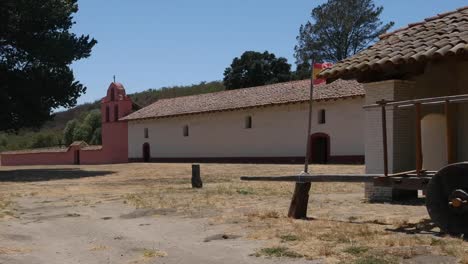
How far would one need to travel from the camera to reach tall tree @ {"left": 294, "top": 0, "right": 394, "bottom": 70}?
63.4m

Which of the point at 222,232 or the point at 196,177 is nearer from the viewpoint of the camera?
the point at 222,232

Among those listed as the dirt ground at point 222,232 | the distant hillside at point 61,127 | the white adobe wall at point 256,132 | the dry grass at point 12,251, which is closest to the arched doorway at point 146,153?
the white adobe wall at point 256,132

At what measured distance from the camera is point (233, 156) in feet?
139

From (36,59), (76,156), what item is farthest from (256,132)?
(76,156)

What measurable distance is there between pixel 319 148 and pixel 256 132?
5.16 m

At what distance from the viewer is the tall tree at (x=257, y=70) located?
62938 millimetres

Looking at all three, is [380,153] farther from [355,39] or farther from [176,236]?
[355,39]

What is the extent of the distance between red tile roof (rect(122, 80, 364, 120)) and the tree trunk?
24.4m

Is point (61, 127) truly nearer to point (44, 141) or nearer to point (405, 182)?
point (44, 141)

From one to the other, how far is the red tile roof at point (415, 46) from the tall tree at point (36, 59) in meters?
22.9

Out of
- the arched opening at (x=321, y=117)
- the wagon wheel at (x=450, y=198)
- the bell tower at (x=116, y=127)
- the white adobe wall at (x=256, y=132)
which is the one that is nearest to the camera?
the wagon wheel at (x=450, y=198)

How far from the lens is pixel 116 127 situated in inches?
2080

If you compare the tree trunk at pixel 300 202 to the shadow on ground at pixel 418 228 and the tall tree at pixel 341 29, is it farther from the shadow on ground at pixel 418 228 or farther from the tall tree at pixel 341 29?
the tall tree at pixel 341 29

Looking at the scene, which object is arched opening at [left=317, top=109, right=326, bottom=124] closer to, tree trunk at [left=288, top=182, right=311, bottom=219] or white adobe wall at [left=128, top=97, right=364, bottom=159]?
white adobe wall at [left=128, top=97, right=364, bottom=159]
